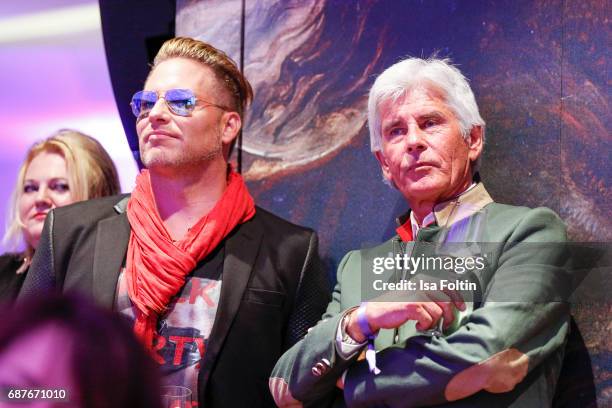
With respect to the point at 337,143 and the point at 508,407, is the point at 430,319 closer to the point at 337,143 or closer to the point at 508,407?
the point at 508,407

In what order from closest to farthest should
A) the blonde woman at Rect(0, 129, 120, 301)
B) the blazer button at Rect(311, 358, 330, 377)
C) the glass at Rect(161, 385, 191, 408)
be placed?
the glass at Rect(161, 385, 191, 408) → the blazer button at Rect(311, 358, 330, 377) → the blonde woman at Rect(0, 129, 120, 301)

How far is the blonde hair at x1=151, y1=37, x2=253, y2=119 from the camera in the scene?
12.5ft

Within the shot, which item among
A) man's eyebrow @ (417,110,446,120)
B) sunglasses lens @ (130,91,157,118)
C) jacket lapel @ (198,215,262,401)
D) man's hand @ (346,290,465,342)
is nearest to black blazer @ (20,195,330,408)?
jacket lapel @ (198,215,262,401)

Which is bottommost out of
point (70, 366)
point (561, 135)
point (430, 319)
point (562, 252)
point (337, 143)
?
point (70, 366)

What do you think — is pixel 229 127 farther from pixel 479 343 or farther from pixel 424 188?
pixel 479 343

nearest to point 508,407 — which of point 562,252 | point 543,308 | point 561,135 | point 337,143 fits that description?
point 543,308

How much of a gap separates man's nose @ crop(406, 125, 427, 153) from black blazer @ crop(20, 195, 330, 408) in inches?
27.3

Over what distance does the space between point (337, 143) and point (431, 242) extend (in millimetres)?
1072

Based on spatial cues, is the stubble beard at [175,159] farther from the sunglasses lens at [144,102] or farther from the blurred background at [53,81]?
the blurred background at [53,81]

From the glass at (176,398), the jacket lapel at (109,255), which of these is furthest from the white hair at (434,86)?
the glass at (176,398)

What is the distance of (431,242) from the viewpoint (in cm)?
318

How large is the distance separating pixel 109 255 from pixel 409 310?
54.1 inches

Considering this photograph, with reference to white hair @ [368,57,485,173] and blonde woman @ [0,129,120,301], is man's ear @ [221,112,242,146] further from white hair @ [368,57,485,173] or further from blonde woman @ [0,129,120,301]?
blonde woman @ [0,129,120,301]

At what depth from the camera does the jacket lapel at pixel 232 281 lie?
338cm
